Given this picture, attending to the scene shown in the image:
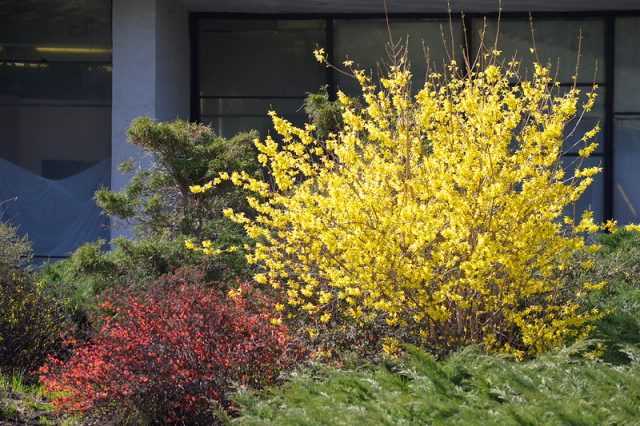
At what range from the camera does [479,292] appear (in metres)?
7.19

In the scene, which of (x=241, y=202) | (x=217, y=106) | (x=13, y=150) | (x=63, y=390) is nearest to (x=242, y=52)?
(x=217, y=106)

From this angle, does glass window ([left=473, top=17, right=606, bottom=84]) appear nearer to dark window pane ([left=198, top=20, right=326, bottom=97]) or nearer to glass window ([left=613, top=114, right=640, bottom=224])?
glass window ([left=613, top=114, right=640, bottom=224])

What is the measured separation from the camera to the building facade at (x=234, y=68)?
1409 cm

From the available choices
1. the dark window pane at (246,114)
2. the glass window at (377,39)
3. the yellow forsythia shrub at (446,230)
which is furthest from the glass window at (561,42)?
the yellow forsythia shrub at (446,230)

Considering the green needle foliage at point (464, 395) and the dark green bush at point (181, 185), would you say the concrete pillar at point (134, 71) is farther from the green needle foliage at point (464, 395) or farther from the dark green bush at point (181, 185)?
the green needle foliage at point (464, 395)

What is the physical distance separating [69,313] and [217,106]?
225 inches

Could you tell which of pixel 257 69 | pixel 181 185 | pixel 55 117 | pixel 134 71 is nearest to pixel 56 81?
pixel 55 117

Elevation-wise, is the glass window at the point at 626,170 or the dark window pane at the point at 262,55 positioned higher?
the dark window pane at the point at 262,55

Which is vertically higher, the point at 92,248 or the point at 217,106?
the point at 217,106

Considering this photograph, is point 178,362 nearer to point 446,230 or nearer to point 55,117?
point 446,230

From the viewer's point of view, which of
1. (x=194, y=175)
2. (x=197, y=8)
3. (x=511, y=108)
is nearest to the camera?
(x=511, y=108)

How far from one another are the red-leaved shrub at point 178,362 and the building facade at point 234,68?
6845mm

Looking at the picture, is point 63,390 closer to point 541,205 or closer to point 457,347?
point 457,347

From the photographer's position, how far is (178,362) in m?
6.98
